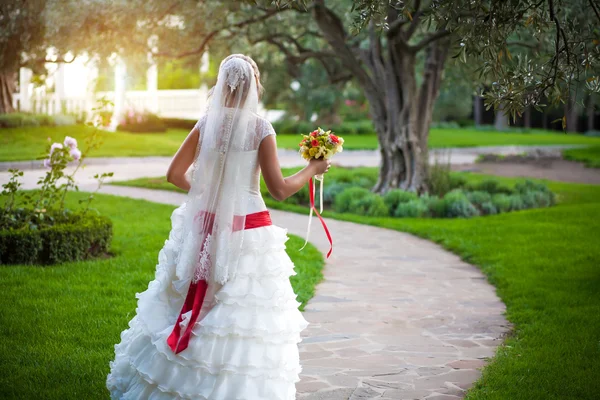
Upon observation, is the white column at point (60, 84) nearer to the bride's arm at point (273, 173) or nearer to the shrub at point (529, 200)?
the shrub at point (529, 200)

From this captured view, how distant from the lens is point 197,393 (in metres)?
3.93

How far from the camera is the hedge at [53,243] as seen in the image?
26.3 ft

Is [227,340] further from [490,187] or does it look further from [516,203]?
[490,187]

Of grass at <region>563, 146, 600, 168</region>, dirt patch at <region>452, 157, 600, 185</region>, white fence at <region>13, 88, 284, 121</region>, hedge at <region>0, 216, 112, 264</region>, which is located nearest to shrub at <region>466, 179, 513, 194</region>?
dirt patch at <region>452, 157, 600, 185</region>

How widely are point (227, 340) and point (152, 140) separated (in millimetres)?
21728

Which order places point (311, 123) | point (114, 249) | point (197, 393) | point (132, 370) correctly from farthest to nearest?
1. point (311, 123)
2. point (114, 249)
3. point (132, 370)
4. point (197, 393)

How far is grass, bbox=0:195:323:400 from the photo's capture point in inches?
193

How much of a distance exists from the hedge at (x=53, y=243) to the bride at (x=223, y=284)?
4108 mm

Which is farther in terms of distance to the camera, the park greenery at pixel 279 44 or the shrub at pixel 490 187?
the shrub at pixel 490 187

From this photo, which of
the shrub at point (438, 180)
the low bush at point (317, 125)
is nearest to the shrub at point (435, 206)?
the shrub at point (438, 180)

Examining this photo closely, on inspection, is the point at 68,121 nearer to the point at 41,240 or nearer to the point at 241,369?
the point at 41,240

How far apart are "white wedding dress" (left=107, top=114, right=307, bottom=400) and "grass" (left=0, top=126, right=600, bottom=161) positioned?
5.18 metres

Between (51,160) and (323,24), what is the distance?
6.91 m

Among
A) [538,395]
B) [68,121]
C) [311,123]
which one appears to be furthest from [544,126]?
[538,395]
